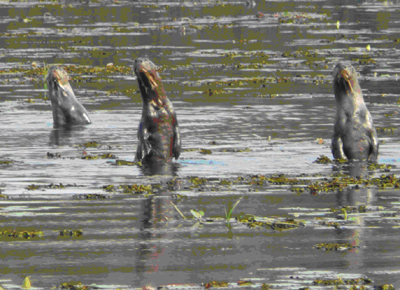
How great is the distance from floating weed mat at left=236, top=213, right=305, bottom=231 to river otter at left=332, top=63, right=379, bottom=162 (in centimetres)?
430

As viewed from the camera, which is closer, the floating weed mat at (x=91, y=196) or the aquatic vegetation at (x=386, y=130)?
the floating weed mat at (x=91, y=196)

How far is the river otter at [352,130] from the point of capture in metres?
15.7

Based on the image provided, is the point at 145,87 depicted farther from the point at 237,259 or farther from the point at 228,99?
the point at 228,99

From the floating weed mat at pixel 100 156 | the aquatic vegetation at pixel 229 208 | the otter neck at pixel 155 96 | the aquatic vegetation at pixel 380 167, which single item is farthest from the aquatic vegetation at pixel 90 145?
the aquatic vegetation at pixel 229 208

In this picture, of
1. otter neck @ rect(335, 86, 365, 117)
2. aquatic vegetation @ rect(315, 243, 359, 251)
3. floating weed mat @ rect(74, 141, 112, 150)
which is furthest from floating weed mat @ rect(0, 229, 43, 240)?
floating weed mat @ rect(74, 141, 112, 150)

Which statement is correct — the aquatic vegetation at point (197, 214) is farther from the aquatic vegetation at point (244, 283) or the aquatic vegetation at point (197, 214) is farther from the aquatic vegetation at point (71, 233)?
the aquatic vegetation at point (244, 283)

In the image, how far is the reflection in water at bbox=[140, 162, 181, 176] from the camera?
15.2 m

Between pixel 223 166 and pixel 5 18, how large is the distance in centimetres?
4345

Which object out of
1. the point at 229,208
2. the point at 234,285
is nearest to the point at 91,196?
the point at 229,208

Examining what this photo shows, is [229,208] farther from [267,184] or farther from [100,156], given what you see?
[100,156]

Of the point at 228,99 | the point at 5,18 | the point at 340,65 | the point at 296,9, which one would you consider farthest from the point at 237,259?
the point at 296,9

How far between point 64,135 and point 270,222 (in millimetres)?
9326

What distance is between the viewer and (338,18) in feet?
178

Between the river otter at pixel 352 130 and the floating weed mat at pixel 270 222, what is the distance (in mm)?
4300
